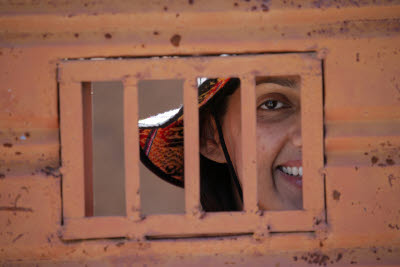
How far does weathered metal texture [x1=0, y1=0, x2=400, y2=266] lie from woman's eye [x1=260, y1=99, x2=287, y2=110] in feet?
2.39

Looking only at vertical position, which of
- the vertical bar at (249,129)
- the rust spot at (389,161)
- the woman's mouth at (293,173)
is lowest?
the woman's mouth at (293,173)

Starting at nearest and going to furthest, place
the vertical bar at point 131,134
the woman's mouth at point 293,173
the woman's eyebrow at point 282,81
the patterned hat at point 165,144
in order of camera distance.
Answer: the vertical bar at point 131,134 → the woman's eyebrow at point 282,81 → the woman's mouth at point 293,173 → the patterned hat at point 165,144

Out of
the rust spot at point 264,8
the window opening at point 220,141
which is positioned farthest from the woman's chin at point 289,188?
the rust spot at point 264,8

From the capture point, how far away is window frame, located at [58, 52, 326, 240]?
91 centimetres

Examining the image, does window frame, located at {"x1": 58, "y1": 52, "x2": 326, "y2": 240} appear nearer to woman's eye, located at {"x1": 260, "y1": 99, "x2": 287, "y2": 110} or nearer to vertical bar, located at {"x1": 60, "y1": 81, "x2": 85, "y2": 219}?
vertical bar, located at {"x1": 60, "y1": 81, "x2": 85, "y2": 219}

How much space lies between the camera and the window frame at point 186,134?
0.91 m

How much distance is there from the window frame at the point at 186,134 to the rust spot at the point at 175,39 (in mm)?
33

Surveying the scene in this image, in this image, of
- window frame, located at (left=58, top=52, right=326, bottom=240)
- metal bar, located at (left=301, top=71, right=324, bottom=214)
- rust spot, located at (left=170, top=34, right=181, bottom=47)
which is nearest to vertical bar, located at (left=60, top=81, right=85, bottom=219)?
window frame, located at (left=58, top=52, right=326, bottom=240)

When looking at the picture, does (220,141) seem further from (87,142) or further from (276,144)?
(87,142)

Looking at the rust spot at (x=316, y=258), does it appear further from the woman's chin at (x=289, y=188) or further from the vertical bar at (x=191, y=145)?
the woman's chin at (x=289, y=188)

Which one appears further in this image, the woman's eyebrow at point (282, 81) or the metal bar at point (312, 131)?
the woman's eyebrow at point (282, 81)

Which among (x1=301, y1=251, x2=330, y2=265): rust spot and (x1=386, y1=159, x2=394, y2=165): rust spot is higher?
(x1=386, y1=159, x2=394, y2=165): rust spot

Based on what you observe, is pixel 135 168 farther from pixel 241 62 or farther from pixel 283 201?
pixel 283 201

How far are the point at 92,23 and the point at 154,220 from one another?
42cm
